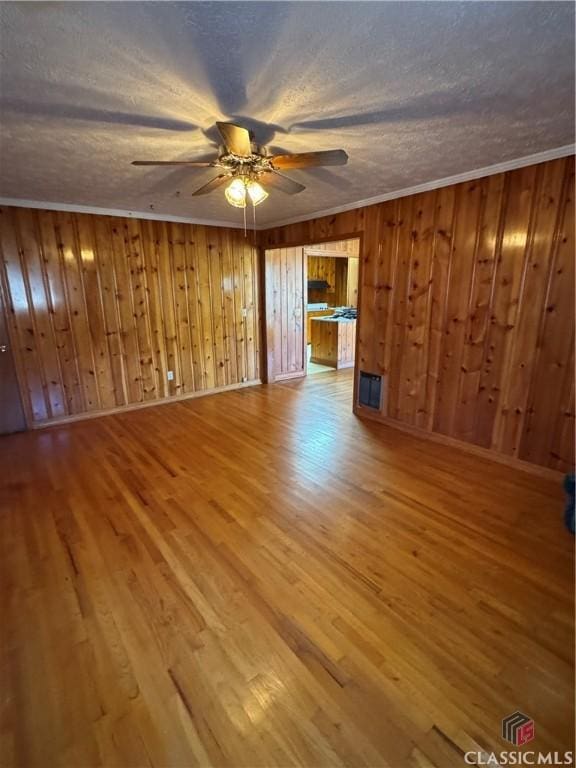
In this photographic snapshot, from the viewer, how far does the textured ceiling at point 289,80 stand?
129cm

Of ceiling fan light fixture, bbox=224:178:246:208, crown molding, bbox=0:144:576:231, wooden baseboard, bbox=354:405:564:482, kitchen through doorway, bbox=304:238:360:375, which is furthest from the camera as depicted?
kitchen through doorway, bbox=304:238:360:375

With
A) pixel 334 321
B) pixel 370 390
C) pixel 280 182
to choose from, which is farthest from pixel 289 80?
pixel 334 321

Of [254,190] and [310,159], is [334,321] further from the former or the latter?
[310,159]

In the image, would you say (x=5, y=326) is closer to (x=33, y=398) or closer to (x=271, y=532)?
(x=33, y=398)

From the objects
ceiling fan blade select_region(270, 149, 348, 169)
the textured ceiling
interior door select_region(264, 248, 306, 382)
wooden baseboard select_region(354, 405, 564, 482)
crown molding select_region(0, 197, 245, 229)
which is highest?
the textured ceiling

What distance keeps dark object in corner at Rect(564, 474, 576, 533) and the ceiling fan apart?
8.26ft

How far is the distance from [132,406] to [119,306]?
4.13ft

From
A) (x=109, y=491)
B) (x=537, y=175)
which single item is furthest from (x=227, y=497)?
(x=537, y=175)

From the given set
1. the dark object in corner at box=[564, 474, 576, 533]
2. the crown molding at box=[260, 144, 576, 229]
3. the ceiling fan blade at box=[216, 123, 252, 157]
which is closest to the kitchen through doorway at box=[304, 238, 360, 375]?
the crown molding at box=[260, 144, 576, 229]

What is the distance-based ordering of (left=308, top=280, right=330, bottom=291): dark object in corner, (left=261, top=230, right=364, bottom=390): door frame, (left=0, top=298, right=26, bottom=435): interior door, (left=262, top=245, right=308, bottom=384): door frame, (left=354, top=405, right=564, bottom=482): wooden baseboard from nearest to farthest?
1. (left=354, top=405, right=564, bottom=482): wooden baseboard
2. (left=0, top=298, right=26, bottom=435): interior door
3. (left=261, top=230, right=364, bottom=390): door frame
4. (left=262, top=245, right=308, bottom=384): door frame
5. (left=308, top=280, right=330, bottom=291): dark object in corner

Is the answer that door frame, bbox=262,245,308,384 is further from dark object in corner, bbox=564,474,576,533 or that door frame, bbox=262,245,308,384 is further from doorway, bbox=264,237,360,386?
dark object in corner, bbox=564,474,576,533

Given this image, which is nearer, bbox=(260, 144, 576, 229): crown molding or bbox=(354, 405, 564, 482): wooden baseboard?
bbox=(260, 144, 576, 229): crown molding

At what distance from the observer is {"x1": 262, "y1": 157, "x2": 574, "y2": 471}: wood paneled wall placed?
2.70 meters

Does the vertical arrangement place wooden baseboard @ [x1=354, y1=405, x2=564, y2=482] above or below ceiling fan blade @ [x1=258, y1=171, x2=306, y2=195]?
below
